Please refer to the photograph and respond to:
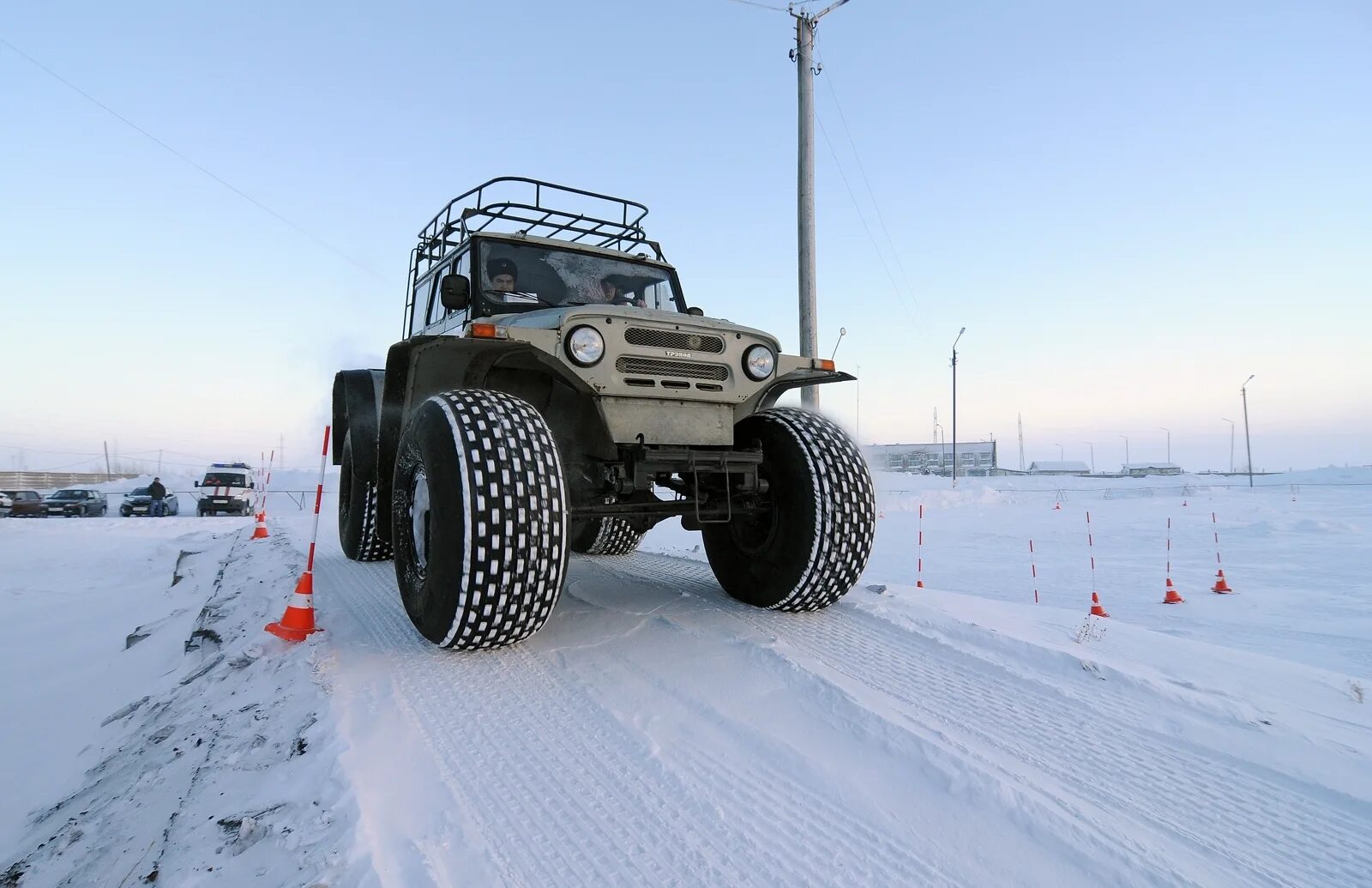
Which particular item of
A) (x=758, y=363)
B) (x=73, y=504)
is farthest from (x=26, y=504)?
(x=758, y=363)

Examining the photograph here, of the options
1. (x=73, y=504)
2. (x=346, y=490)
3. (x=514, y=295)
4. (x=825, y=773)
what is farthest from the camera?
(x=73, y=504)

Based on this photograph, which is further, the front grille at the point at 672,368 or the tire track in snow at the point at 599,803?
the front grille at the point at 672,368

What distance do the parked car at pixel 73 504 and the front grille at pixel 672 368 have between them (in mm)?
24844

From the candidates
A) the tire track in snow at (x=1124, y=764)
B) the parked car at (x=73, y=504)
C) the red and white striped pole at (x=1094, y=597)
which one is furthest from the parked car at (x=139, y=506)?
the tire track in snow at (x=1124, y=764)

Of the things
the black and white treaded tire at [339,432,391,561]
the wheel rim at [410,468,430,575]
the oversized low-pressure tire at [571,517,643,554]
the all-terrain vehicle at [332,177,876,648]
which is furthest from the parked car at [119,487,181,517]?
the wheel rim at [410,468,430,575]

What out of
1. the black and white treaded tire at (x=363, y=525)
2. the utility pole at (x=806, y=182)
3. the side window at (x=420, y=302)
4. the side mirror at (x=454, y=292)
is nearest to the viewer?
the side mirror at (x=454, y=292)

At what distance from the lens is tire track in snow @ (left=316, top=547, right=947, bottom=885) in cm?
188

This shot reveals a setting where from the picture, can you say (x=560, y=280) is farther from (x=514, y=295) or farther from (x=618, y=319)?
(x=618, y=319)

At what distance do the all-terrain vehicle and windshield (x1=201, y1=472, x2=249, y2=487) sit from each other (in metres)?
22.3

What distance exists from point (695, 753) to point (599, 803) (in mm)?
430

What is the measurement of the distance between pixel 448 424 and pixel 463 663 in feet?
3.63

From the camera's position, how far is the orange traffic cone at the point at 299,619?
3941 millimetres

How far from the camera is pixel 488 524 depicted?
308 cm

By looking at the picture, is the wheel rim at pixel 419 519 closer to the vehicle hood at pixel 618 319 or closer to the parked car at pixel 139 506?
the vehicle hood at pixel 618 319
